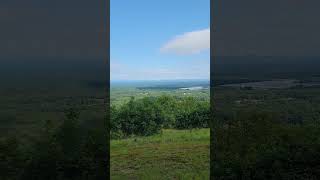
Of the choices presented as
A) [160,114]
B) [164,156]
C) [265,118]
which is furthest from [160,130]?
[265,118]

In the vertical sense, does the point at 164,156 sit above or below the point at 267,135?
below

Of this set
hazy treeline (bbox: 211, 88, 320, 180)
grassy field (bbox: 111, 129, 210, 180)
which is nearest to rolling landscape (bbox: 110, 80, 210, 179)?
grassy field (bbox: 111, 129, 210, 180)

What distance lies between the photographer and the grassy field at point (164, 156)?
425cm

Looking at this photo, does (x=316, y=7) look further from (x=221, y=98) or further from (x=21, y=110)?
(x=21, y=110)

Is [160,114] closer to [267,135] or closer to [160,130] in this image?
[160,130]

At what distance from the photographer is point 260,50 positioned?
3992 millimetres

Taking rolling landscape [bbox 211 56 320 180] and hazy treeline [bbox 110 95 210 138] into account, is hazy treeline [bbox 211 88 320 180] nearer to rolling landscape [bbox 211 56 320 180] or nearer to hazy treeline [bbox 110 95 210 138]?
rolling landscape [bbox 211 56 320 180]

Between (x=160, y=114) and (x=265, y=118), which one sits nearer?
(x=265, y=118)

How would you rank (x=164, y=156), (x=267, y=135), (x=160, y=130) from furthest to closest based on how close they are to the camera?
1. (x=160, y=130)
2. (x=164, y=156)
3. (x=267, y=135)

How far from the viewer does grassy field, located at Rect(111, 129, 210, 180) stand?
4.25 metres

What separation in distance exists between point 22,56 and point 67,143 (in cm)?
82

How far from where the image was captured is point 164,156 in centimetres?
436

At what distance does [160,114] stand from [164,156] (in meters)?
0.43

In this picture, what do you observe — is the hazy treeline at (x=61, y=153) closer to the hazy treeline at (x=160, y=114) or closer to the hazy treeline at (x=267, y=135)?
the hazy treeline at (x=160, y=114)
